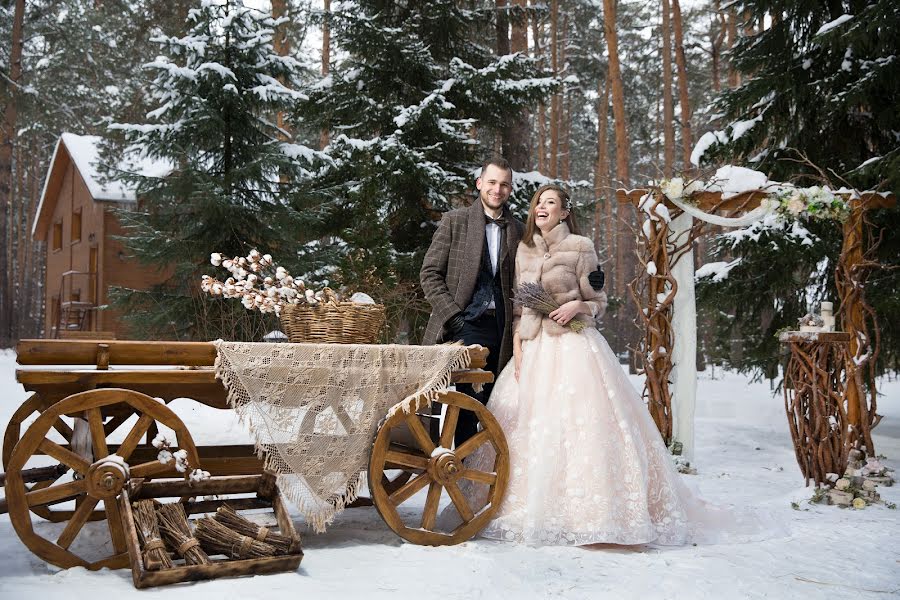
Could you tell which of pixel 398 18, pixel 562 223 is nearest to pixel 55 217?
pixel 398 18

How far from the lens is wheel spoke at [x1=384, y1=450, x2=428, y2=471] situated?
3.62 meters

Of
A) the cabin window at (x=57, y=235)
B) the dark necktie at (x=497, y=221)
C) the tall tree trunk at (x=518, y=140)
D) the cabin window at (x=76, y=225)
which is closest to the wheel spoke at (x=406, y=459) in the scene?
the dark necktie at (x=497, y=221)

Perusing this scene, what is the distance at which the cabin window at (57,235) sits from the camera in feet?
68.7

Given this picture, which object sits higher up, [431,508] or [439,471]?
[439,471]

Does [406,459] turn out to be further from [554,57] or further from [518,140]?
[554,57]

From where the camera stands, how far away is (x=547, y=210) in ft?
13.9

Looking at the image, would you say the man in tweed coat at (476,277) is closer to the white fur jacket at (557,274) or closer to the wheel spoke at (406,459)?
the white fur jacket at (557,274)

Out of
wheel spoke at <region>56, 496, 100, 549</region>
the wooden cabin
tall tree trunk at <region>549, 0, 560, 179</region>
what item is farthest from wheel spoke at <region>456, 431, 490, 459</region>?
tall tree trunk at <region>549, 0, 560, 179</region>

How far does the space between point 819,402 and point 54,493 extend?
4753 millimetres

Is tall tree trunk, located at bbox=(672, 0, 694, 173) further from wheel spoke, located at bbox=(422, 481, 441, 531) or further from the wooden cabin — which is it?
wheel spoke, located at bbox=(422, 481, 441, 531)

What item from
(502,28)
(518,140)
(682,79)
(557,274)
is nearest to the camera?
(557,274)

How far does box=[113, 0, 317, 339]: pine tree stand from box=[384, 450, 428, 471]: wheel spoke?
5.82 metres

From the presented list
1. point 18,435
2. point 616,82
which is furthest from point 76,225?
point 18,435

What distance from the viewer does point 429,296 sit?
14.1 ft
